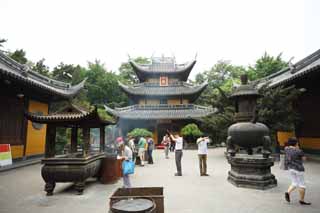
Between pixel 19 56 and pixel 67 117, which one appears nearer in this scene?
pixel 67 117

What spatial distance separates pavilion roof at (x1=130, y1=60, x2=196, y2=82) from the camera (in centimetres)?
2375

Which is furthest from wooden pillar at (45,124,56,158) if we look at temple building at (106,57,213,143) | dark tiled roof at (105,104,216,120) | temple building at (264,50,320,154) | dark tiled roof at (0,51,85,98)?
dark tiled roof at (105,104,216,120)

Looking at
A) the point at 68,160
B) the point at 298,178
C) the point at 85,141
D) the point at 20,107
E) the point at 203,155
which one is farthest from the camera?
the point at 20,107

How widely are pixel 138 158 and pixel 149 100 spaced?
1377cm

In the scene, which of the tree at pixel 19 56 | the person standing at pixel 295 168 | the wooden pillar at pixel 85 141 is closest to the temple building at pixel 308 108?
the person standing at pixel 295 168

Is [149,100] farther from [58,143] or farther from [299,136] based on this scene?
[299,136]

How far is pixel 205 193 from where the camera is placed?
4836mm

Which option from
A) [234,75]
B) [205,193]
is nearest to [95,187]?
[205,193]

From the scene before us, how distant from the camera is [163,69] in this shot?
24.4 m

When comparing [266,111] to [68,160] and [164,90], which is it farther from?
[164,90]

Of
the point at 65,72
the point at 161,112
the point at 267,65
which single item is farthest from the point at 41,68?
the point at 267,65

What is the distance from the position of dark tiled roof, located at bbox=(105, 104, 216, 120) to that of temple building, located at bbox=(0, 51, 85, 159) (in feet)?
28.1

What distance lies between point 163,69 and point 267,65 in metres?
12.9

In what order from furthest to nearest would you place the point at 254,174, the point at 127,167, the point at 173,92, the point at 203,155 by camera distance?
1. the point at 173,92
2. the point at 203,155
3. the point at 254,174
4. the point at 127,167
